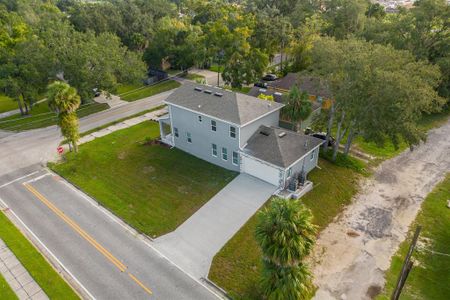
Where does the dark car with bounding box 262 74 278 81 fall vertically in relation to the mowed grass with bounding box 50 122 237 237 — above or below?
above

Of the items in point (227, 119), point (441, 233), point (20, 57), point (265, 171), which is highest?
point (20, 57)

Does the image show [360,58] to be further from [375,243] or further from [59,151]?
[59,151]

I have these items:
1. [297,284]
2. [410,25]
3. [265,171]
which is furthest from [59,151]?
[410,25]

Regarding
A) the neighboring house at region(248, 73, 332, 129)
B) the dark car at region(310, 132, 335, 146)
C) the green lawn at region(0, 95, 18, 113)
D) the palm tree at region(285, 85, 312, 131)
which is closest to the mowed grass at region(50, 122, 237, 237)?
the palm tree at region(285, 85, 312, 131)

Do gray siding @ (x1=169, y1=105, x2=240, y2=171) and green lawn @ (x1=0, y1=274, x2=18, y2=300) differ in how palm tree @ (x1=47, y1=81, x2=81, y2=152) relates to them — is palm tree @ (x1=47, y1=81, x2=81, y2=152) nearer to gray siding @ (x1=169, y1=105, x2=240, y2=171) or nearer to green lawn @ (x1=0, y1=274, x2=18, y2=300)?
gray siding @ (x1=169, y1=105, x2=240, y2=171)

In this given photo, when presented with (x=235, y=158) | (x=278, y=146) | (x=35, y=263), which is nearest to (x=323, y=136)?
(x=278, y=146)
